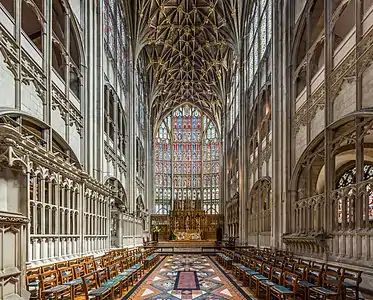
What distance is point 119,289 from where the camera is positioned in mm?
11555

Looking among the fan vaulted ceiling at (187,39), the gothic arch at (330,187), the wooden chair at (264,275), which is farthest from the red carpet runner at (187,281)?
the fan vaulted ceiling at (187,39)

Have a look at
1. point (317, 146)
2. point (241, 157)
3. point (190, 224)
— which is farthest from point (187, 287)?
point (190, 224)

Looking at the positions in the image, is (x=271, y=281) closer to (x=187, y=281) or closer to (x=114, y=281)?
(x=114, y=281)

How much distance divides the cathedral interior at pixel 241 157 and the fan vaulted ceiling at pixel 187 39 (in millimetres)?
Answer: 3585

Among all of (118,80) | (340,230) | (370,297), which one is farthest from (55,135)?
(118,80)

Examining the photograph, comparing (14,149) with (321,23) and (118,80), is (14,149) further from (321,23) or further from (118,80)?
(118,80)

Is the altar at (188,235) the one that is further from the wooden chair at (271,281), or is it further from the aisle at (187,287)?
the wooden chair at (271,281)

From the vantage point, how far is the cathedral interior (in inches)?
375

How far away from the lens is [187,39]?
142 ft

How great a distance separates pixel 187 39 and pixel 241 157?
1833cm

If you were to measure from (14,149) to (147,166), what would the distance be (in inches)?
1564

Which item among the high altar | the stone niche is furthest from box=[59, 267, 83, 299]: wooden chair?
the high altar

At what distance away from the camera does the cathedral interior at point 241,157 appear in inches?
375

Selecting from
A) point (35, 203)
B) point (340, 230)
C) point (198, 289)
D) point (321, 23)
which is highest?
point (321, 23)
